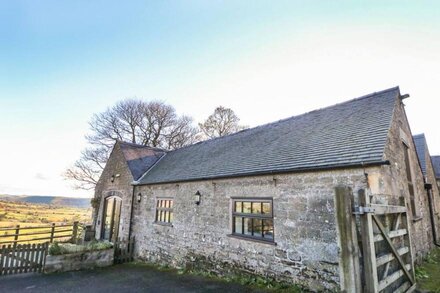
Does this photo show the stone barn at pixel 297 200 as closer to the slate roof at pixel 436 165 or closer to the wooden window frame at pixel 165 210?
the wooden window frame at pixel 165 210

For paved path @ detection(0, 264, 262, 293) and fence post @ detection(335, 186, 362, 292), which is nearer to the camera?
fence post @ detection(335, 186, 362, 292)

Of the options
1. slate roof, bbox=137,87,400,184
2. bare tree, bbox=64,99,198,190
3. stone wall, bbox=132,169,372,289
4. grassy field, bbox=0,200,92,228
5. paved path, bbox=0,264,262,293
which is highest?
bare tree, bbox=64,99,198,190

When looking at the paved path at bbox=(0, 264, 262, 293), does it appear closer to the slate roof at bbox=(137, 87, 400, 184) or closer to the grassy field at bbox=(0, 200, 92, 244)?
the slate roof at bbox=(137, 87, 400, 184)

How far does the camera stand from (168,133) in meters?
28.3

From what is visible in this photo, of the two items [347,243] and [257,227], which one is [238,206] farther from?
[347,243]

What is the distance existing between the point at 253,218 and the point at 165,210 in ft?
17.3

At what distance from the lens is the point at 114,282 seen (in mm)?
7926

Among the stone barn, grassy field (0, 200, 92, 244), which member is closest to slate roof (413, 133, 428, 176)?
the stone barn

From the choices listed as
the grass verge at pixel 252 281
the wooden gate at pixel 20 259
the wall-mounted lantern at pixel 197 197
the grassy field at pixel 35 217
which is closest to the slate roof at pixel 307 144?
the wall-mounted lantern at pixel 197 197

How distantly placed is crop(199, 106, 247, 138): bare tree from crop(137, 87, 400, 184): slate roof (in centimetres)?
1476

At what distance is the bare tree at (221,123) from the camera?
89.9ft

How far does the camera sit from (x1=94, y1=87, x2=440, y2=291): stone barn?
5312mm

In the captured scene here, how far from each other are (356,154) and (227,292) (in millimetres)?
5020

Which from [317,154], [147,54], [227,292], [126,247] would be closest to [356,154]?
[317,154]
